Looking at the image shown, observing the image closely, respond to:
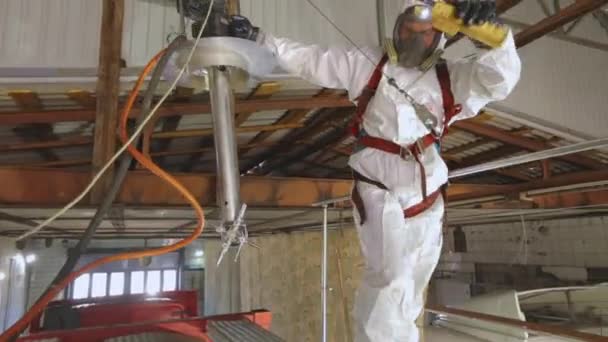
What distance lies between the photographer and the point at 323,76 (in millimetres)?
1550

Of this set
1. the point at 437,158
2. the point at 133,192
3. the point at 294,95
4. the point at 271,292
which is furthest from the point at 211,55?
the point at 271,292

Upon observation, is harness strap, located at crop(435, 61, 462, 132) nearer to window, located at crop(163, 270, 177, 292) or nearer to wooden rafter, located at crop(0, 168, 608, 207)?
wooden rafter, located at crop(0, 168, 608, 207)

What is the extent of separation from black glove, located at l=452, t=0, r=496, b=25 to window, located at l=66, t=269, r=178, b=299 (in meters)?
10.0

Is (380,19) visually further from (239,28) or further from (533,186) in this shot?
(533,186)

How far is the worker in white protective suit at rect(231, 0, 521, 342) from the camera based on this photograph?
4.36 ft

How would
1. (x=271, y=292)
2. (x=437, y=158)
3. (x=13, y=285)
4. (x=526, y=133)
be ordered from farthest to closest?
1. (x=271, y=292)
2. (x=13, y=285)
3. (x=526, y=133)
4. (x=437, y=158)

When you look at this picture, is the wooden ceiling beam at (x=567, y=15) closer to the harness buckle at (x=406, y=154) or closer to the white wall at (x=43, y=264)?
the harness buckle at (x=406, y=154)

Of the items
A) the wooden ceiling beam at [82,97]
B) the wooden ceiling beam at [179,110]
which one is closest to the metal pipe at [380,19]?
the wooden ceiling beam at [179,110]

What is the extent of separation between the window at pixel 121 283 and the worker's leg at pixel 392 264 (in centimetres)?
937

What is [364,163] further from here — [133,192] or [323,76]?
[133,192]

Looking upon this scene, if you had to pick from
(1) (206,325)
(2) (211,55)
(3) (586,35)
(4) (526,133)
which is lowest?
(1) (206,325)

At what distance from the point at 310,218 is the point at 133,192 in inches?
80.6

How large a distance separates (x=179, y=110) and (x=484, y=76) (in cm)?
190

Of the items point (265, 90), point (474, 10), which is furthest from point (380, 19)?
point (474, 10)
